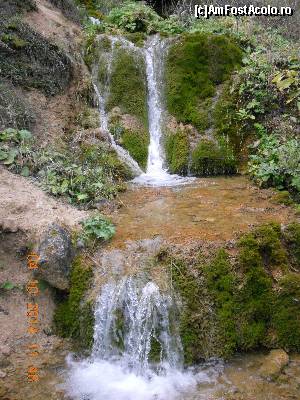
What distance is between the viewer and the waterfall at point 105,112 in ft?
27.6

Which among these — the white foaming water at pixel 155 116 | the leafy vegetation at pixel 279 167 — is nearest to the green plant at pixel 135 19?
the white foaming water at pixel 155 116

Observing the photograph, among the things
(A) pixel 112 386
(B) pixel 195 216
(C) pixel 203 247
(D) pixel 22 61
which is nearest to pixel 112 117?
(D) pixel 22 61

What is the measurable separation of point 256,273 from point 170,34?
24.9 ft

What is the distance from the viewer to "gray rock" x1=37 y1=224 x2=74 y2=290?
4980 millimetres

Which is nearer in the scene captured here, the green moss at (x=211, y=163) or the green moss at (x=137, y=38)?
the green moss at (x=211, y=163)

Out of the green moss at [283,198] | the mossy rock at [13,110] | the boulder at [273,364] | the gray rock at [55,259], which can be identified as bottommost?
the boulder at [273,364]

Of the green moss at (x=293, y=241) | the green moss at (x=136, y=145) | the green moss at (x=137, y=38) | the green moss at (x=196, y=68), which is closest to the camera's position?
the green moss at (x=293, y=241)

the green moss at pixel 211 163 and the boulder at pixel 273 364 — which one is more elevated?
the green moss at pixel 211 163

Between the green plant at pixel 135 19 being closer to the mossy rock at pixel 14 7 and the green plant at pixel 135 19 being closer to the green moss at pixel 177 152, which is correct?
the mossy rock at pixel 14 7

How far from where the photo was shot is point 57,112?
341 inches

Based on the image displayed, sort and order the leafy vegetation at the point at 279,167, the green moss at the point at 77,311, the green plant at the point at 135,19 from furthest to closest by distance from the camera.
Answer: the green plant at the point at 135,19 → the leafy vegetation at the point at 279,167 → the green moss at the point at 77,311

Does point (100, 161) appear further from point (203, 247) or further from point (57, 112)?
point (203, 247)

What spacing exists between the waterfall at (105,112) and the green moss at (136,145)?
0.10 m

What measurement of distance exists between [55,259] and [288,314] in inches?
109
